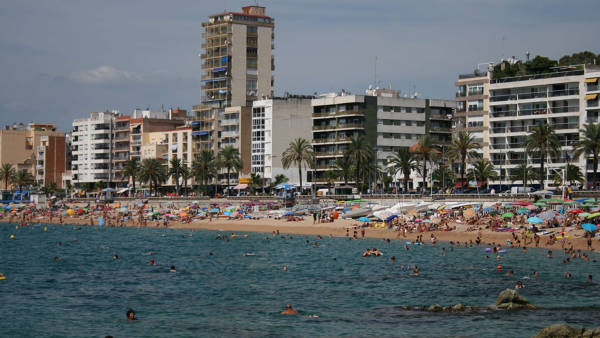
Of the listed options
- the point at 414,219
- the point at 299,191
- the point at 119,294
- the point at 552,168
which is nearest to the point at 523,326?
the point at 119,294

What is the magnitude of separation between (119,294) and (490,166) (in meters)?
77.5

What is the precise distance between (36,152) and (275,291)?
514ft

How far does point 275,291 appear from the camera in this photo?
44156mm

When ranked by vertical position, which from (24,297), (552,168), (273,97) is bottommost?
(24,297)

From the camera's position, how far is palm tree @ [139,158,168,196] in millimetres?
143625

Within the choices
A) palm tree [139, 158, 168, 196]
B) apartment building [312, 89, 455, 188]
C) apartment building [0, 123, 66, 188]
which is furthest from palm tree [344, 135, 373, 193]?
apartment building [0, 123, 66, 188]

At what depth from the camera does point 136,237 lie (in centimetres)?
8781

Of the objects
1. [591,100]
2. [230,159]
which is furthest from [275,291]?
[230,159]

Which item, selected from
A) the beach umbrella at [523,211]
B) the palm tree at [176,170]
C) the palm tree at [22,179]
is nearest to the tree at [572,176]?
the beach umbrella at [523,211]

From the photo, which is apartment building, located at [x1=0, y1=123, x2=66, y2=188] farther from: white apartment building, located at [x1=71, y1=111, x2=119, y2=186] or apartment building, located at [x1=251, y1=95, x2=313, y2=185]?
apartment building, located at [x1=251, y1=95, x2=313, y2=185]

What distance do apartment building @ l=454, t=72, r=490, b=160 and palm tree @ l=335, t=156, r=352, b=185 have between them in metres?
18.3

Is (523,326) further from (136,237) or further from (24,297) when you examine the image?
(136,237)

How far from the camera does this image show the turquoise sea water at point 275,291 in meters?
33.6

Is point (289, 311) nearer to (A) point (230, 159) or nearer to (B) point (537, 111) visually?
(B) point (537, 111)
